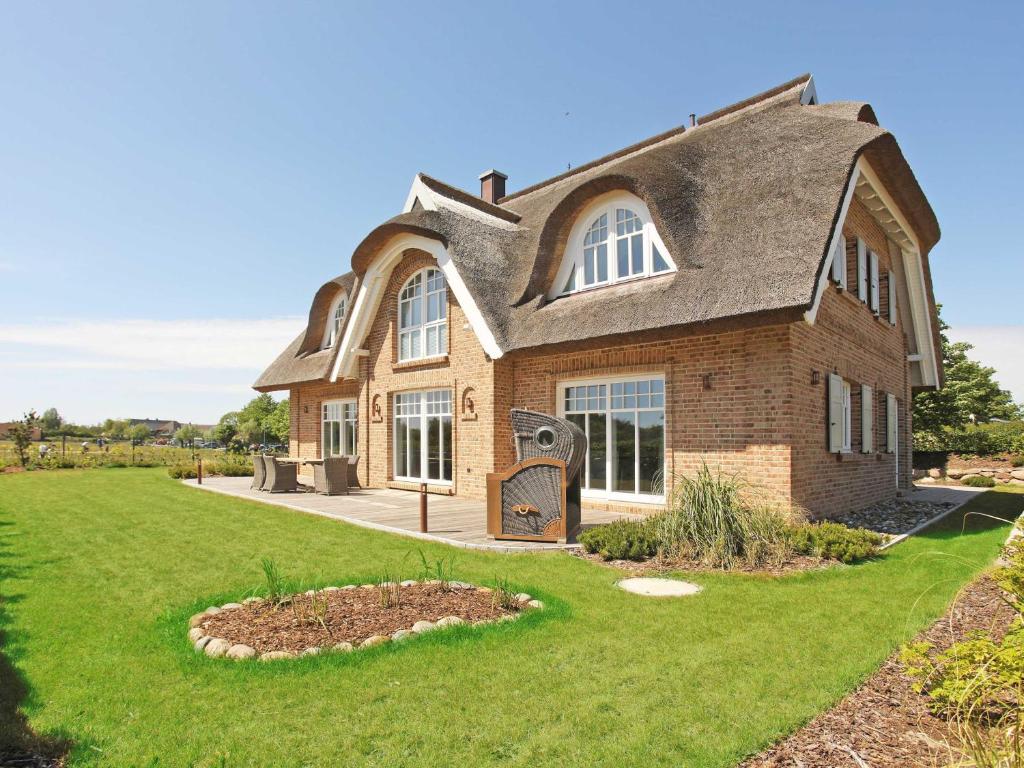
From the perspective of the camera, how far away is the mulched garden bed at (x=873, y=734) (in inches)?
117

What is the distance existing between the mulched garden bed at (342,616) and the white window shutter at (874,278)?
1182 centimetres

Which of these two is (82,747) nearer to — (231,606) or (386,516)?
(231,606)

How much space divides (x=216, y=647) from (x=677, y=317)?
762cm

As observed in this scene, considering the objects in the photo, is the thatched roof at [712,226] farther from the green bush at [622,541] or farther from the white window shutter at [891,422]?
the white window shutter at [891,422]

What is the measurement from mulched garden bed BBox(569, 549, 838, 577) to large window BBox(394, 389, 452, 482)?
7914 mm

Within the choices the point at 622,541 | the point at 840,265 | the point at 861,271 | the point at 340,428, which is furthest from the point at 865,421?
the point at 340,428

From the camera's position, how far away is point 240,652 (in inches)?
170

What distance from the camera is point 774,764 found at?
2.97 meters

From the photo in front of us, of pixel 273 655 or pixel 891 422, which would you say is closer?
pixel 273 655

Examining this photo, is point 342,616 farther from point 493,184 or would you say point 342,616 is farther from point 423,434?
point 493,184

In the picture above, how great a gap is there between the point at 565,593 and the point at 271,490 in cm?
1174

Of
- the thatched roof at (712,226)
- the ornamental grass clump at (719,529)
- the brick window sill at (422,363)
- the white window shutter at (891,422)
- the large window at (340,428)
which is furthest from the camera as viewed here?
the large window at (340,428)

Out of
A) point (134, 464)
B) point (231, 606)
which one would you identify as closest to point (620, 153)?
point (231, 606)

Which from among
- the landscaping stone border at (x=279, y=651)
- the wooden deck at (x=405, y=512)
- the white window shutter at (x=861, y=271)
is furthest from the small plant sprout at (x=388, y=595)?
the white window shutter at (x=861, y=271)
